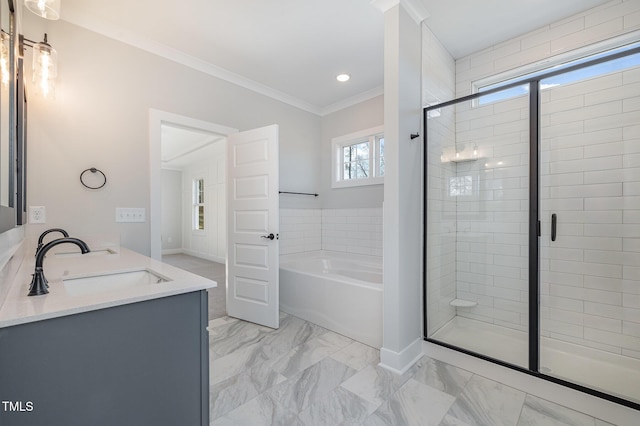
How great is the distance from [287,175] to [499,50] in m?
2.64

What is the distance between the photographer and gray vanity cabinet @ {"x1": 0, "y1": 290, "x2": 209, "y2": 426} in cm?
73

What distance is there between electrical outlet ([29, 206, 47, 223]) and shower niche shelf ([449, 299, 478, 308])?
3472 mm

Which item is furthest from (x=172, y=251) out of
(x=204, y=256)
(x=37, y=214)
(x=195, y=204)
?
(x=37, y=214)

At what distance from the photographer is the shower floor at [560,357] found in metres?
1.79

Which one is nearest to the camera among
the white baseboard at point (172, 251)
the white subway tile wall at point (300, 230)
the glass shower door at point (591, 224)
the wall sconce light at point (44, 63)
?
the wall sconce light at point (44, 63)

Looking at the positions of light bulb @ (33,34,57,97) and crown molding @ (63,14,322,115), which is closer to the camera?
light bulb @ (33,34,57,97)

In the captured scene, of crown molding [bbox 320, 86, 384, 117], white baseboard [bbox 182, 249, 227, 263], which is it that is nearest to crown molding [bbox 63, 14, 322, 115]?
crown molding [bbox 320, 86, 384, 117]

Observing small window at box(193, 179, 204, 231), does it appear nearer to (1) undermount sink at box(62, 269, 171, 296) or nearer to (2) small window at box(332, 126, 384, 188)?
(2) small window at box(332, 126, 384, 188)

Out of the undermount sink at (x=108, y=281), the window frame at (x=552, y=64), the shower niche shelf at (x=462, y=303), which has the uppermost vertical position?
the window frame at (x=552, y=64)

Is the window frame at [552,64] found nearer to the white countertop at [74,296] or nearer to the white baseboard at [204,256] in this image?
the white countertop at [74,296]

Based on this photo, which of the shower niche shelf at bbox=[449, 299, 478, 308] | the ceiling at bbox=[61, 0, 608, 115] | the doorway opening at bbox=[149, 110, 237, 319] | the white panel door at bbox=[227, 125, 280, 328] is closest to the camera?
the ceiling at bbox=[61, 0, 608, 115]

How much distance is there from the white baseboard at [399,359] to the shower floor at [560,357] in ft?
0.89

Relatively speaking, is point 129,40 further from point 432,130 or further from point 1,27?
point 432,130

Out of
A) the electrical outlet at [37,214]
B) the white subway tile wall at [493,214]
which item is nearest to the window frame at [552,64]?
the white subway tile wall at [493,214]
